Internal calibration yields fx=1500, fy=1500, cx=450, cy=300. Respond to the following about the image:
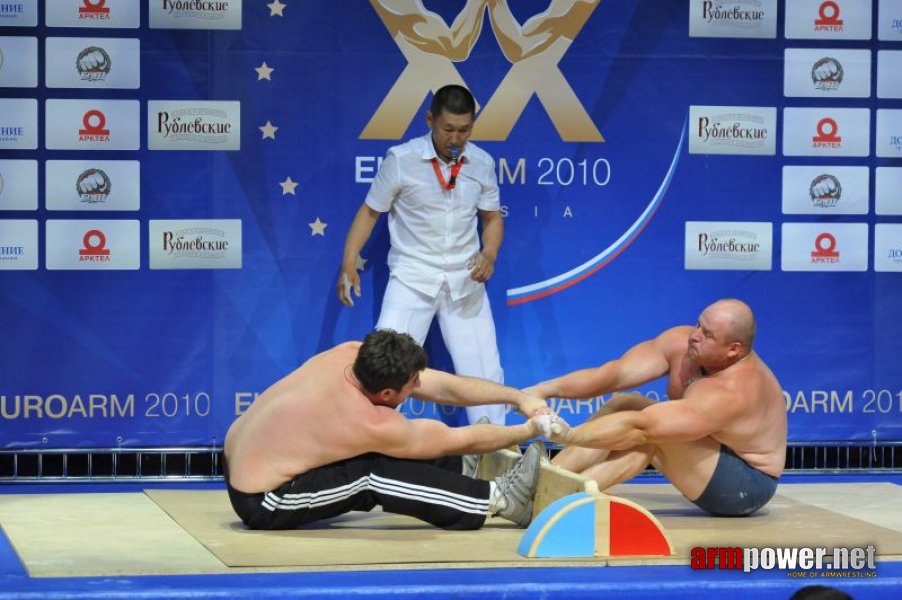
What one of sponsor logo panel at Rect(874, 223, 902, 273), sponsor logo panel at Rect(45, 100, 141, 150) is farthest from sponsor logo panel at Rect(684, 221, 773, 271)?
sponsor logo panel at Rect(45, 100, 141, 150)

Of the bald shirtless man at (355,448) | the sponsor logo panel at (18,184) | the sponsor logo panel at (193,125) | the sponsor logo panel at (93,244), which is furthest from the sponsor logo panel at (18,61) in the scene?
the bald shirtless man at (355,448)

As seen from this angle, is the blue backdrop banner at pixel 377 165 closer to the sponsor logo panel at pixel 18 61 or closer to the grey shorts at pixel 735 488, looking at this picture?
the sponsor logo panel at pixel 18 61

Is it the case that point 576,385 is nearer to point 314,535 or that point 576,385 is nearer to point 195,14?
point 314,535

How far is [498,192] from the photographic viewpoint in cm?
776

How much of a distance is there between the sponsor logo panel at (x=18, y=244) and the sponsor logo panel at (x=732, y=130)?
350 centimetres

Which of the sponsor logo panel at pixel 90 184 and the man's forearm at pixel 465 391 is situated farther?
the sponsor logo panel at pixel 90 184

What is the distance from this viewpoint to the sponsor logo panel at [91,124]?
766 centimetres

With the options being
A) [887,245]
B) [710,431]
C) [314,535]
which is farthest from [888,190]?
[314,535]

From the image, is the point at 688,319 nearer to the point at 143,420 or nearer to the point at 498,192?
the point at 498,192

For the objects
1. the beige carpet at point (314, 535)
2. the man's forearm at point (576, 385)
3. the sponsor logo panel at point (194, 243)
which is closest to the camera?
the beige carpet at point (314, 535)

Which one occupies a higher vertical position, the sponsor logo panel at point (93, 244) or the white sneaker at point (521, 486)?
the sponsor logo panel at point (93, 244)

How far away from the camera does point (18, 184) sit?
25.1ft

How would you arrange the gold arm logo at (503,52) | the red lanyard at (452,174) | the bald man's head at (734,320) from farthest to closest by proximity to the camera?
the gold arm logo at (503,52), the red lanyard at (452,174), the bald man's head at (734,320)

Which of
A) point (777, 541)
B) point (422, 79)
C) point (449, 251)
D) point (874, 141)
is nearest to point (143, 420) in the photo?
point (449, 251)
